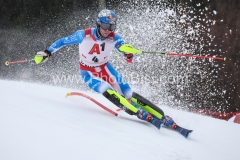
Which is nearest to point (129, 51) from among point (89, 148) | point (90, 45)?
point (90, 45)

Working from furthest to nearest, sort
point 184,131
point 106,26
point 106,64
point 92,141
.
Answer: point 106,64 → point 106,26 → point 184,131 → point 92,141

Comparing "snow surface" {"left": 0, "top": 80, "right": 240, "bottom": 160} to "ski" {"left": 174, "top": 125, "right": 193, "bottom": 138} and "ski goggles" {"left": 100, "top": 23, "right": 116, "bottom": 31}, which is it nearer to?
"ski" {"left": 174, "top": 125, "right": 193, "bottom": 138}

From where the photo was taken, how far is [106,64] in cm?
404

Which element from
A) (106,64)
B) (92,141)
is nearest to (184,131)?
(92,141)

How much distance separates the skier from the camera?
3340mm

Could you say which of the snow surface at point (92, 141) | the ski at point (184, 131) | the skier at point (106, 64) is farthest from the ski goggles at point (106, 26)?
the ski at point (184, 131)

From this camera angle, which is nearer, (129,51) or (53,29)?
(129,51)

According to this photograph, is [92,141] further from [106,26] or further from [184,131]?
[106,26]

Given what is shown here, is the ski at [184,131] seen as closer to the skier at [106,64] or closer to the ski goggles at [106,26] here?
the skier at [106,64]

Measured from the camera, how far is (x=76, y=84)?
9.29 metres

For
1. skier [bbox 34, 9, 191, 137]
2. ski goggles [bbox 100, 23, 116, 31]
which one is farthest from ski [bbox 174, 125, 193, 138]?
ski goggles [bbox 100, 23, 116, 31]

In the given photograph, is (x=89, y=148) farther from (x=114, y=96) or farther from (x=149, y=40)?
(x=149, y=40)

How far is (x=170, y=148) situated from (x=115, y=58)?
623cm

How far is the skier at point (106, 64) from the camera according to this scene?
334cm
